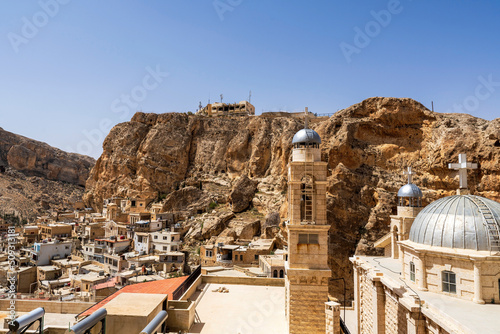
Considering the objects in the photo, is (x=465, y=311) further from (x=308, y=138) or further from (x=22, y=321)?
(x=22, y=321)

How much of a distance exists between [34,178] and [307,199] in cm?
10330

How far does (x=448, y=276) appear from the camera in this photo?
8.23 meters

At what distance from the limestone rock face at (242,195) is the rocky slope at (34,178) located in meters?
52.7

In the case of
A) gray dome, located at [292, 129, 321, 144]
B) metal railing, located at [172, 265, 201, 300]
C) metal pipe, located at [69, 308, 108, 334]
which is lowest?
metal railing, located at [172, 265, 201, 300]

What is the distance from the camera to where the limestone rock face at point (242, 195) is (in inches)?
1954

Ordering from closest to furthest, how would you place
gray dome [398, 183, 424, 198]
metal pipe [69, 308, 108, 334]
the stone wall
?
1. metal pipe [69, 308, 108, 334]
2. the stone wall
3. gray dome [398, 183, 424, 198]

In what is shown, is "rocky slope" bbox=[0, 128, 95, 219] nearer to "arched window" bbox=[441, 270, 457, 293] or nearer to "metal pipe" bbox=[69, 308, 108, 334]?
"metal pipe" bbox=[69, 308, 108, 334]

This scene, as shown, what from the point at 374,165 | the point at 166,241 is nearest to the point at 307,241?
the point at 374,165

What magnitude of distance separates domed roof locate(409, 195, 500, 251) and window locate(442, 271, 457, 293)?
72cm

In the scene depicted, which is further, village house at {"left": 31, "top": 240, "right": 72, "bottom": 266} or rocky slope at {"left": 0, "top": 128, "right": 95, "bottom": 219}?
rocky slope at {"left": 0, "top": 128, "right": 95, "bottom": 219}

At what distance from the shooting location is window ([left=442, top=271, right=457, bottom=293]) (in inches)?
319

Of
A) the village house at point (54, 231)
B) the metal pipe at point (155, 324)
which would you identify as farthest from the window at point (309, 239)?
Result: the village house at point (54, 231)

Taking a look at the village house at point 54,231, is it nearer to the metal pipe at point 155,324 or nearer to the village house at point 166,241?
the village house at point 166,241

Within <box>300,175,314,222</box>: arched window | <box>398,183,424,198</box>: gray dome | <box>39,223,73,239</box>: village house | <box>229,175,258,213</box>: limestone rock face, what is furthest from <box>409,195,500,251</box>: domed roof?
<box>39,223,73,239</box>: village house
